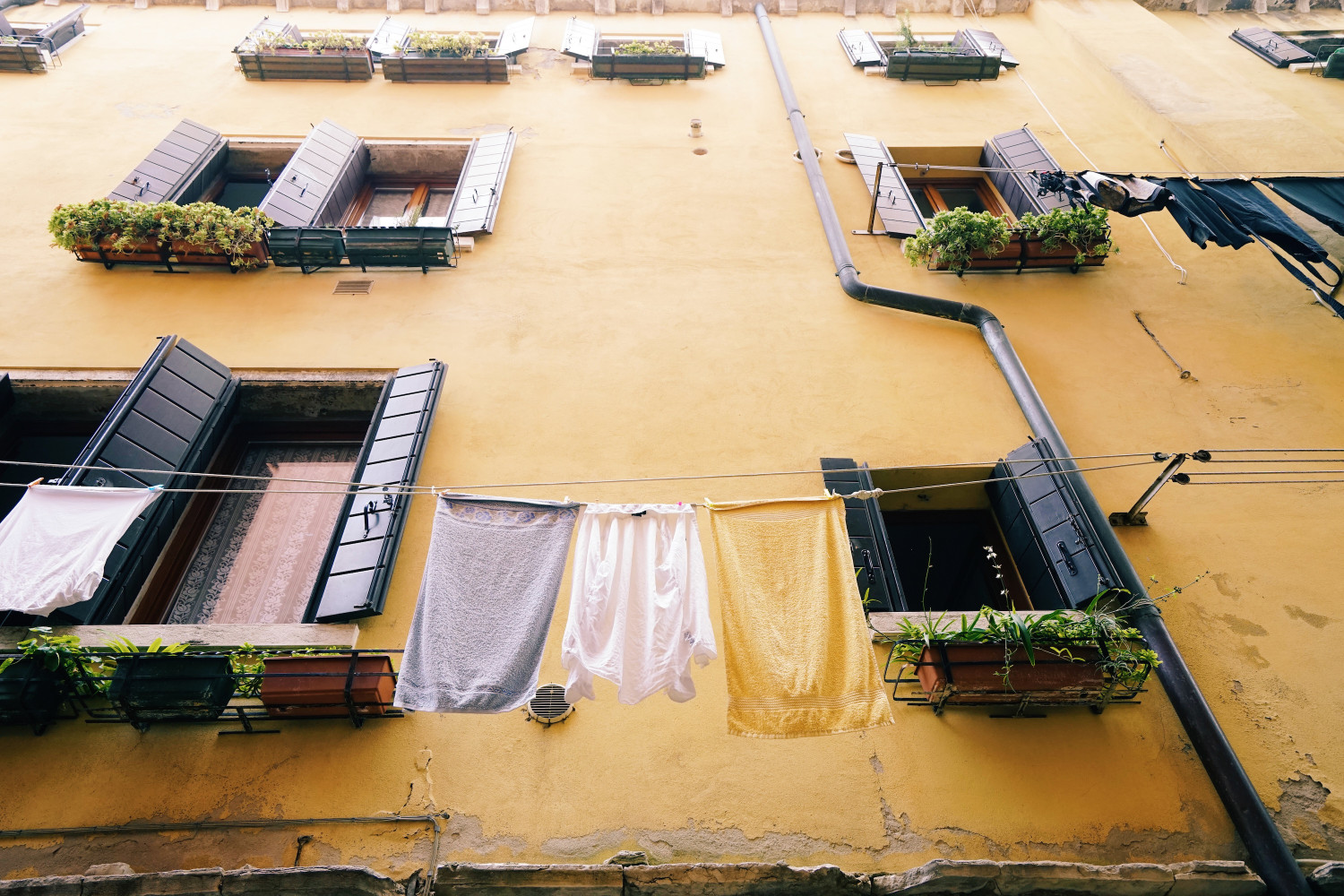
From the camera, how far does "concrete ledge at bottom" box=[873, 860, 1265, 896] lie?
4633mm

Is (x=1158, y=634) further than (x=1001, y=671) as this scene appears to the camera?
Yes

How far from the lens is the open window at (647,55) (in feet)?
40.4

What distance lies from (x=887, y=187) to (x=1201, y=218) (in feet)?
12.3

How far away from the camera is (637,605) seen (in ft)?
16.3

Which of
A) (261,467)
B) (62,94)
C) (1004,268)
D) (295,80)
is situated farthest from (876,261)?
(62,94)

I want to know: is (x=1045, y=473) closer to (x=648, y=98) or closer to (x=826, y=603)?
(x=826, y=603)

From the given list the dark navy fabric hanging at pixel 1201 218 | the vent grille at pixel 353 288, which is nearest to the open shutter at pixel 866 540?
the dark navy fabric hanging at pixel 1201 218

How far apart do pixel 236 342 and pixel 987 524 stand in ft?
27.0

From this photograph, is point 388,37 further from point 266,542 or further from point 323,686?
point 323,686

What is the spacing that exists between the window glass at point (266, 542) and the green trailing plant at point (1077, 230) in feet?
27.6

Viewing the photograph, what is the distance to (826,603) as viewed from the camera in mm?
4957

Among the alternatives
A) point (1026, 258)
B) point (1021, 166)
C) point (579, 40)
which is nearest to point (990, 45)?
point (1021, 166)

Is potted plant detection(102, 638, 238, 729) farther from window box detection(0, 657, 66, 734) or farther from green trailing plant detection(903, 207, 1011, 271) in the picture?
green trailing plant detection(903, 207, 1011, 271)

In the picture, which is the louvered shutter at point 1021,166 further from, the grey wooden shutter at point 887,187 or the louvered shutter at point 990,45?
the louvered shutter at point 990,45
